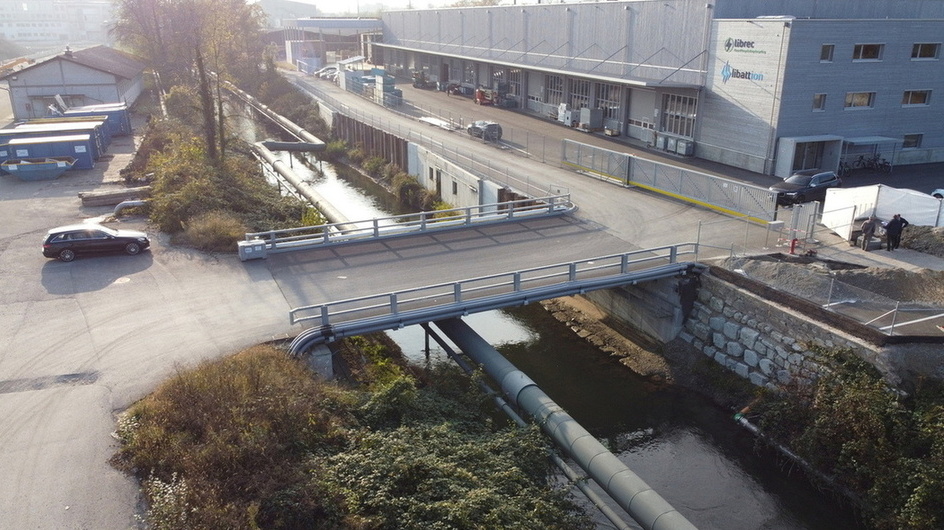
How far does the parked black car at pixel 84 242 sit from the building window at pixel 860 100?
115 feet

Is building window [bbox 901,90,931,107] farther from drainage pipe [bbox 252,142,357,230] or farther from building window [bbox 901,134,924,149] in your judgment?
drainage pipe [bbox 252,142,357,230]

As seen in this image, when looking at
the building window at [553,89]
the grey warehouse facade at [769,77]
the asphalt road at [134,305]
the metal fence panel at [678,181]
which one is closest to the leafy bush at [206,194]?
the asphalt road at [134,305]

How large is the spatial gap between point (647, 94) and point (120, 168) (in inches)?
1288

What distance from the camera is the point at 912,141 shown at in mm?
A: 40031

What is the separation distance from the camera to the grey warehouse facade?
117 ft

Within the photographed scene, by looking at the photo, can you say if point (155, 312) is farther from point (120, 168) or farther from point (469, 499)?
point (120, 168)

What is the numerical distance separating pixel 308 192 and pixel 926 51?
34.5m

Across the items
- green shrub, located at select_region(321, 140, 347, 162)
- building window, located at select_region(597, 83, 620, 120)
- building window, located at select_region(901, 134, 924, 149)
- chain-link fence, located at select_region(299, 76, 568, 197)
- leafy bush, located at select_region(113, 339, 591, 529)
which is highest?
building window, located at select_region(597, 83, 620, 120)

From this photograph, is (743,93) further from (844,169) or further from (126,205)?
(126,205)

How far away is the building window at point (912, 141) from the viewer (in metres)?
39.8

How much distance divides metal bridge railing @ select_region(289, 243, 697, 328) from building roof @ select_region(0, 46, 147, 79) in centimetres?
5341

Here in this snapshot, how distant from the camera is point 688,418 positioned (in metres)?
21.3

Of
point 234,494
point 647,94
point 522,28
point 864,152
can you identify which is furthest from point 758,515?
point 522,28

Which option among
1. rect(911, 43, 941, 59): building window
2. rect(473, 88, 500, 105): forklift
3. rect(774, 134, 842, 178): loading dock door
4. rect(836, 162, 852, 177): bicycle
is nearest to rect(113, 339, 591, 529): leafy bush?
rect(774, 134, 842, 178): loading dock door
